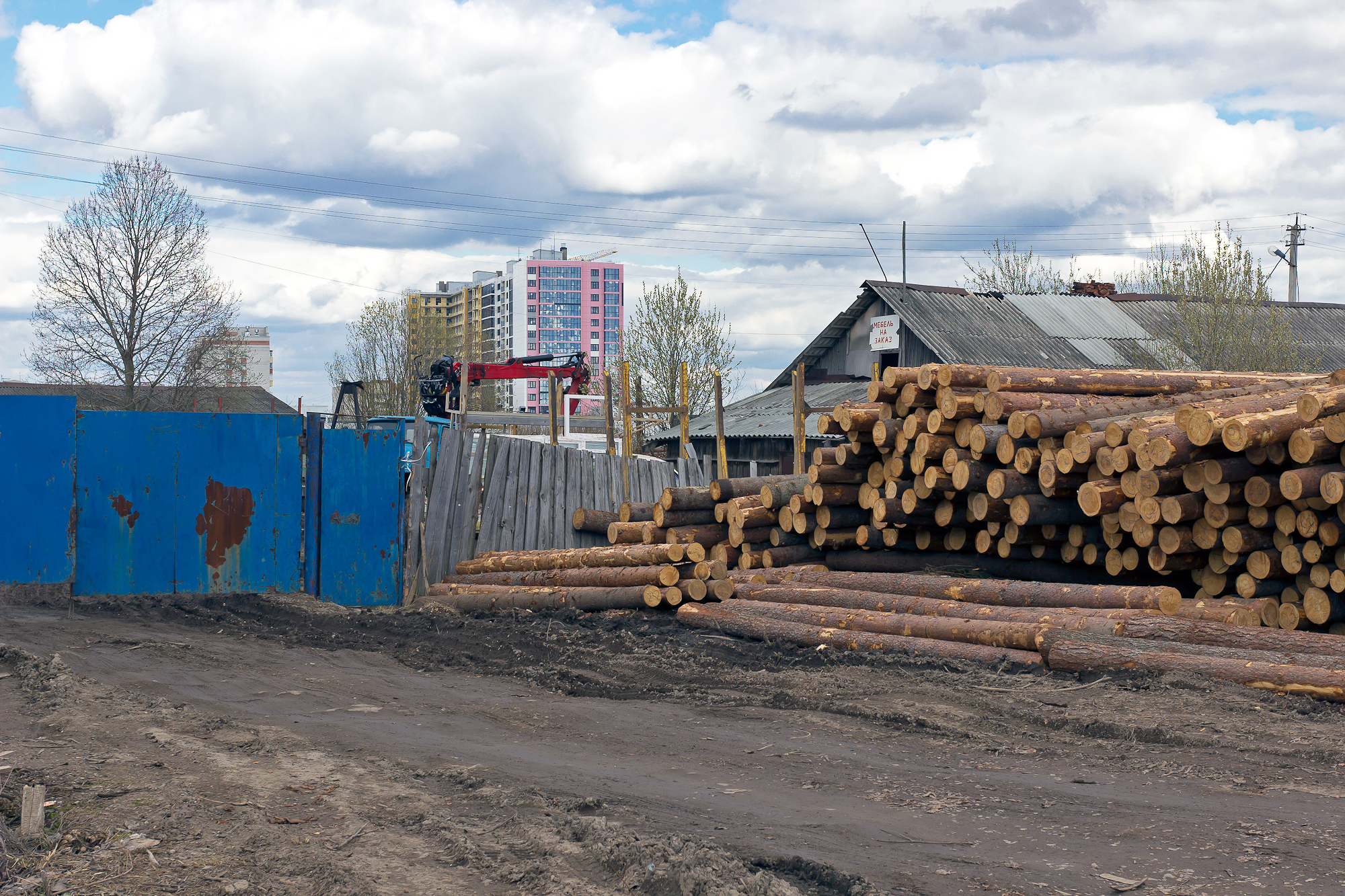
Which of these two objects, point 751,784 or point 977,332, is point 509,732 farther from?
point 977,332

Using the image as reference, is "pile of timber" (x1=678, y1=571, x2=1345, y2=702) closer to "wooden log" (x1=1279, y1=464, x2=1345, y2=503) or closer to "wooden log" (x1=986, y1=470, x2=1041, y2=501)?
"wooden log" (x1=986, y1=470, x2=1041, y2=501)

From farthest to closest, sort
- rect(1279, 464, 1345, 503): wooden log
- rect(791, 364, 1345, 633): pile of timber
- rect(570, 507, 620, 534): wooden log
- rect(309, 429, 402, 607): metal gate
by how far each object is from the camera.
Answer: rect(570, 507, 620, 534): wooden log → rect(309, 429, 402, 607): metal gate → rect(791, 364, 1345, 633): pile of timber → rect(1279, 464, 1345, 503): wooden log

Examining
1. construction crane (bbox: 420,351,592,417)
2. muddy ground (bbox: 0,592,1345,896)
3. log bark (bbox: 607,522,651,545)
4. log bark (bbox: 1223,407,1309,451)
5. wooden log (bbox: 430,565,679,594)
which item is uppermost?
construction crane (bbox: 420,351,592,417)

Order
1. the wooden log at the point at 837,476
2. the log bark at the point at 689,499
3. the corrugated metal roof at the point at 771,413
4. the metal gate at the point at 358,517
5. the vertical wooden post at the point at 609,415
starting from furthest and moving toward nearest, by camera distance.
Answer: the corrugated metal roof at the point at 771,413, the vertical wooden post at the point at 609,415, the log bark at the point at 689,499, the metal gate at the point at 358,517, the wooden log at the point at 837,476

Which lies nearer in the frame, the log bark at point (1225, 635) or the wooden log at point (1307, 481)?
the log bark at point (1225, 635)

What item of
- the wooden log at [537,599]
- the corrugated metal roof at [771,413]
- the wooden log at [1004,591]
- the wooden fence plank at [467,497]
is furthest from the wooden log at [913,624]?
the corrugated metal roof at [771,413]

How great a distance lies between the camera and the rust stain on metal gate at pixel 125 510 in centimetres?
1053

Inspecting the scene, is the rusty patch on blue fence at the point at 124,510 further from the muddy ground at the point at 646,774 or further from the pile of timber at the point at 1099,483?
the pile of timber at the point at 1099,483

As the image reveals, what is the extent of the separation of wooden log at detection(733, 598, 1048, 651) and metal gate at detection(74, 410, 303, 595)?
16.9ft

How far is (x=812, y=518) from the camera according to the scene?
1157 centimetres

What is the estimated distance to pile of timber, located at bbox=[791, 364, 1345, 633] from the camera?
832cm

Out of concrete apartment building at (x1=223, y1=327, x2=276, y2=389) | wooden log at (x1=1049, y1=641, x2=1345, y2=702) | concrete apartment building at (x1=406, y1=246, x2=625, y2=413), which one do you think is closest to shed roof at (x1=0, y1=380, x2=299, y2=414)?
concrete apartment building at (x1=223, y1=327, x2=276, y2=389)

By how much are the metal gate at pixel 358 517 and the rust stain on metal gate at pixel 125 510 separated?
1.72 metres

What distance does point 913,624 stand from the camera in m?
8.89
